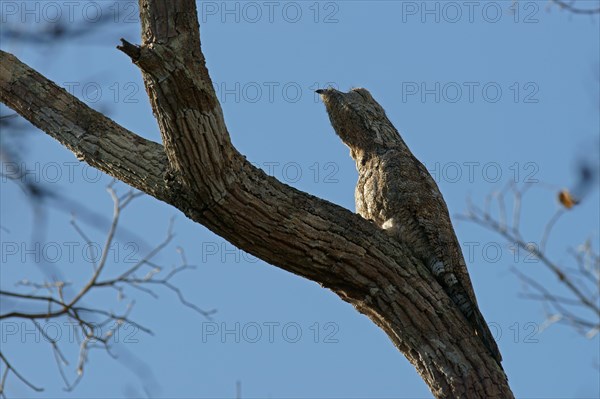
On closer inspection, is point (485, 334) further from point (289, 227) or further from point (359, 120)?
point (359, 120)

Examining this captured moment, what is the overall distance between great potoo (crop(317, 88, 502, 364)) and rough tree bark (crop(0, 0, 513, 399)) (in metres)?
0.23

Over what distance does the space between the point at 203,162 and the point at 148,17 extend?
687 millimetres

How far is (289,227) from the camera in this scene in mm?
4480

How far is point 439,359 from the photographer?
4648 millimetres

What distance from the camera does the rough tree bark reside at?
4.33 m

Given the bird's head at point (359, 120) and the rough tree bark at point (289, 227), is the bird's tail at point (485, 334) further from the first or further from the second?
the bird's head at point (359, 120)

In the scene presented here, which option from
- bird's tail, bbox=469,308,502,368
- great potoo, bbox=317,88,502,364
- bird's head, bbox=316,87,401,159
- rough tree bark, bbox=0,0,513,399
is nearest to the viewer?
rough tree bark, bbox=0,0,513,399

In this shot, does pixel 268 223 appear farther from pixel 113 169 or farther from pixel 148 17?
pixel 148 17

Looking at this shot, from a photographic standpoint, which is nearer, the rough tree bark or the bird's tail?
the rough tree bark

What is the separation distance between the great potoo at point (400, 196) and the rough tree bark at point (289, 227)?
0.76ft

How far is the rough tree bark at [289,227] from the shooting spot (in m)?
4.33

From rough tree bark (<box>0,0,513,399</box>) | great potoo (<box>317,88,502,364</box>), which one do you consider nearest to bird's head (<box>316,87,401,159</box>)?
great potoo (<box>317,88,502,364</box>)

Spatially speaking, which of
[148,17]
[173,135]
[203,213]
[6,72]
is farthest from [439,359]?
[6,72]

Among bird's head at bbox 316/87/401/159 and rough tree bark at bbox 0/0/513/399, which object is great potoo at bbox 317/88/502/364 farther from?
rough tree bark at bbox 0/0/513/399
